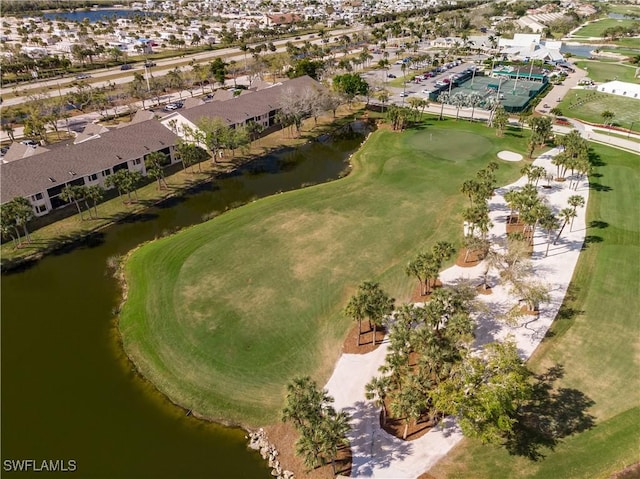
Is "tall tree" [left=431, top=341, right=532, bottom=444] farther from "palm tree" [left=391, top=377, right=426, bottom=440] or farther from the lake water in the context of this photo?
the lake water

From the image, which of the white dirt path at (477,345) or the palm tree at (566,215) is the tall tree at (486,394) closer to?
the white dirt path at (477,345)

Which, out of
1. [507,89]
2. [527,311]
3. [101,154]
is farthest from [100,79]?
[527,311]

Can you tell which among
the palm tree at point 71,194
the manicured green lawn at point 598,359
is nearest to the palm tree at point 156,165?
the palm tree at point 71,194

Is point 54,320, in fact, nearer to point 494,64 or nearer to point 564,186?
point 564,186

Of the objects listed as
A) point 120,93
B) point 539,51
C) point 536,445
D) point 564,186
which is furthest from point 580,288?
point 539,51

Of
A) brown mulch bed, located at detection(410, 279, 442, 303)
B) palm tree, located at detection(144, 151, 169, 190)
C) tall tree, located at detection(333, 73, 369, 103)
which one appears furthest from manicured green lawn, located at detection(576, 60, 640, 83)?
palm tree, located at detection(144, 151, 169, 190)

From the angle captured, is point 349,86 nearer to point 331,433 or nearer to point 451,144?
point 451,144
